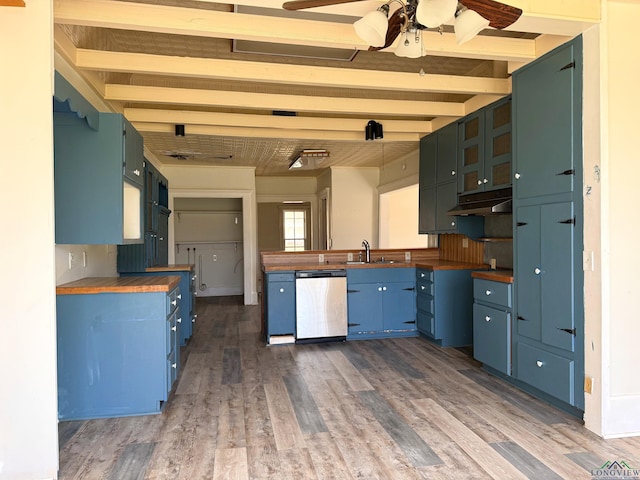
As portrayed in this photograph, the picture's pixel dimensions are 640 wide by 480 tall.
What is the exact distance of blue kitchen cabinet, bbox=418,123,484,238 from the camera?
183 inches

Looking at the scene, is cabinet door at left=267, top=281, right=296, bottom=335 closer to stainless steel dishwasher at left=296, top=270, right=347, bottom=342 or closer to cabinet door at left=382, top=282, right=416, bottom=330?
stainless steel dishwasher at left=296, top=270, right=347, bottom=342

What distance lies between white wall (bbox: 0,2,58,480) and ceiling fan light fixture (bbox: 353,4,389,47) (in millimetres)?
1490

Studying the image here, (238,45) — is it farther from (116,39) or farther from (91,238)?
(91,238)

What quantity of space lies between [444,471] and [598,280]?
1.43 m

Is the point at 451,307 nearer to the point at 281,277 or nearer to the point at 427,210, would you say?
the point at 427,210

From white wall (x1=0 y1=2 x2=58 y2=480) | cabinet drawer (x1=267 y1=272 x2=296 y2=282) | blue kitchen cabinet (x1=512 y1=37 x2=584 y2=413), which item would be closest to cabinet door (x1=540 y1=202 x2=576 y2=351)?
blue kitchen cabinet (x1=512 y1=37 x2=584 y2=413)

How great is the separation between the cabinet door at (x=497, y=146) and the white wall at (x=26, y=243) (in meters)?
3.26

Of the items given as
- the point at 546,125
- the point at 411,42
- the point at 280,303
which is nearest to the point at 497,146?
the point at 546,125

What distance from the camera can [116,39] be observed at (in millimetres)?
3598

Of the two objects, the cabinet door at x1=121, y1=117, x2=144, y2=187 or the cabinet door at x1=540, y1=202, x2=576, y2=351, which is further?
the cabinet door at x1=121, y1=117, x2=144, y2=187

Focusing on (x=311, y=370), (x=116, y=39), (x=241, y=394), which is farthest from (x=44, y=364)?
(x=116, y=39)

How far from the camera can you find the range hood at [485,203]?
3.70m

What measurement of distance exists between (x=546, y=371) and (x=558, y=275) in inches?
26.5

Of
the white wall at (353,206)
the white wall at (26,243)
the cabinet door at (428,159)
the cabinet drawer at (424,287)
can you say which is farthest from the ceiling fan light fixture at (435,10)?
the white wall at (353,206)
